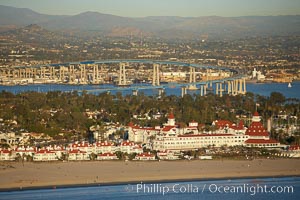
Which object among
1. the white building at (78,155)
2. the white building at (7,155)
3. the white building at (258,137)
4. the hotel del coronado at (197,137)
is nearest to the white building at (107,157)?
the white building at (78,155)

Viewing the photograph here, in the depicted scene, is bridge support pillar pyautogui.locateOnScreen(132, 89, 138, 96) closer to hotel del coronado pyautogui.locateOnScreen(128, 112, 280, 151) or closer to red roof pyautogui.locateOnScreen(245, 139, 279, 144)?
hotel del coronado pyautogui.locateOnScreen(128, 112, 280, 151)

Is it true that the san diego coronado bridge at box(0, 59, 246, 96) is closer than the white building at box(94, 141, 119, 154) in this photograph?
No

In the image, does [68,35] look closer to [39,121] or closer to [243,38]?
[243,38]

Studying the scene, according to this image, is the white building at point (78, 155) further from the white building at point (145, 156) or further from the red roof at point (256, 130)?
the red roof at point (256, 130)

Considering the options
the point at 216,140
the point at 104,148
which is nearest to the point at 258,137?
the point at 216,140

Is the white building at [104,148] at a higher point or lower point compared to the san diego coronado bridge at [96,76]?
higher

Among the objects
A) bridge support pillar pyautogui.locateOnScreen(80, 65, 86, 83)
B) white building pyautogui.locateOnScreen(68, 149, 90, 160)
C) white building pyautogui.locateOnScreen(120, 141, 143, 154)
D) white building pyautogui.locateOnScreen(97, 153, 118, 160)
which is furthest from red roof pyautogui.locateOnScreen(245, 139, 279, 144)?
bridge support pillar pyautogui.locateOnScreen(80, 65, 86, 83)
